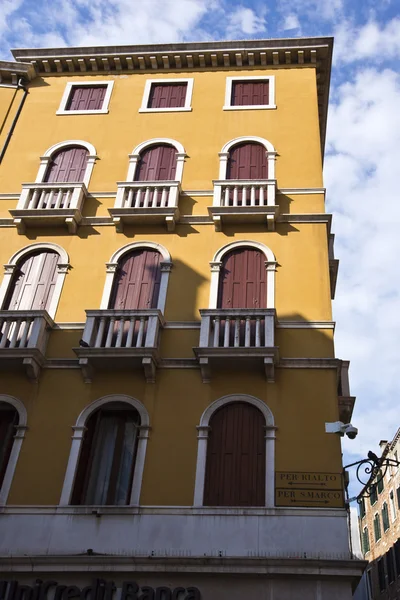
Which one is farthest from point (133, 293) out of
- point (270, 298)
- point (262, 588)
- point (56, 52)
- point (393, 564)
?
point (393, 564)

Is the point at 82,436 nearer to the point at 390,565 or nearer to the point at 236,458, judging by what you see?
the point at 236,458

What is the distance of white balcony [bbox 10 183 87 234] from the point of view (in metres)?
17.0

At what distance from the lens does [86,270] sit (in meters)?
16.4

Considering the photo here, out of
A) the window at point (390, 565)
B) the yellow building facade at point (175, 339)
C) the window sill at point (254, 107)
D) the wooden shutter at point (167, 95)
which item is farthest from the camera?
the window at point (390, 565)

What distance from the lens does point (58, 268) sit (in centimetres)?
1647

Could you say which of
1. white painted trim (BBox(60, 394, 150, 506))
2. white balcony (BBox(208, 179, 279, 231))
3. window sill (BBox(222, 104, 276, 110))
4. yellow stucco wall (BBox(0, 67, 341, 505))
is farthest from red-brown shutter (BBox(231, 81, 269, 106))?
white painted trim (BBox(60, 394, 150, 506))

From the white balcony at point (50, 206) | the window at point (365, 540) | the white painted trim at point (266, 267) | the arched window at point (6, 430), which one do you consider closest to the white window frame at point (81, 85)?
the white balcony at point (50, 206)

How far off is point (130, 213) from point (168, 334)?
12.8 ft

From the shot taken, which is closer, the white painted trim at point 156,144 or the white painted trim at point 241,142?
the white painted trim at point 241,142

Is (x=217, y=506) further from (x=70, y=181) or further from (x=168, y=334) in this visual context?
(x=70, y=181)

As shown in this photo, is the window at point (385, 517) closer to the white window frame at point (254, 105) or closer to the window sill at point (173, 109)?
the white window frame at point (254, 105)

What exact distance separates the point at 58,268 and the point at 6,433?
15.1 feet

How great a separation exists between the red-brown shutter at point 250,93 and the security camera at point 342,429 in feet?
37.5

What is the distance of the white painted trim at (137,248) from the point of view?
15602mm
